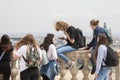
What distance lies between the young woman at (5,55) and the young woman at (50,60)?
3.04 ft

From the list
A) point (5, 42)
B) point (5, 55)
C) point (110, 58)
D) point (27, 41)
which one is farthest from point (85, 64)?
point (5, 42)

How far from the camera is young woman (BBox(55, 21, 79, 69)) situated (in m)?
9.17

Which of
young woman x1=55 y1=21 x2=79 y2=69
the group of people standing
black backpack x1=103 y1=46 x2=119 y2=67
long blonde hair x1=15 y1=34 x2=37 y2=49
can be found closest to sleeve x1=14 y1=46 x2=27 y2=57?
the group of people standing

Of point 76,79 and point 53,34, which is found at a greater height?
point 53,34

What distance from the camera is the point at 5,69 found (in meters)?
8.43

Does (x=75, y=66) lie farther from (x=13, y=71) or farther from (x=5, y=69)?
(x=5, y=69)

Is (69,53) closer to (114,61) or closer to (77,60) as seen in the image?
(77,60)

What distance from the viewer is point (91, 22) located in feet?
31.1

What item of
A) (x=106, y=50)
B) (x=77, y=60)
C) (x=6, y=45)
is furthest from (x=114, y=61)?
(x=6, y=45)

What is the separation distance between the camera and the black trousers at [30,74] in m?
8.19

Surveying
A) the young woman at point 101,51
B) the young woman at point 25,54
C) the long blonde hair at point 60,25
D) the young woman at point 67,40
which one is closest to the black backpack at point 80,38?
the young woman at point 67,40

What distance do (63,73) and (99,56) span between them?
126 centimetres

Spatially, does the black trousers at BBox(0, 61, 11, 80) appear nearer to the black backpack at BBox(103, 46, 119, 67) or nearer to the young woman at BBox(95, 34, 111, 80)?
the young woman at BBox(95, 34, 111, 80)

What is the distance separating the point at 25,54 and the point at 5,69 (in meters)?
0.79
